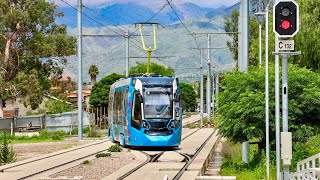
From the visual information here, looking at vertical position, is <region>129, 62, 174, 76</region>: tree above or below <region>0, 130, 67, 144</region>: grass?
above

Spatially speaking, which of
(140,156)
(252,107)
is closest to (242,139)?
(252,107)

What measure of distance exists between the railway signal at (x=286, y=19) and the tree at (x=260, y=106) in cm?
1062

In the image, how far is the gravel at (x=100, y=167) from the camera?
2403cm

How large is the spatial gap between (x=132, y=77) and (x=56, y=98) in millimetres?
62798

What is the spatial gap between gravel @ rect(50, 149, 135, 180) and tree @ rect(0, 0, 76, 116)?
40.4m

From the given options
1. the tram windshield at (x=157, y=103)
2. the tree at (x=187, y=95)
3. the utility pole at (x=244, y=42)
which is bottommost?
the tram windshield at (x=157, y=103)

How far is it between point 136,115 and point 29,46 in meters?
45.1

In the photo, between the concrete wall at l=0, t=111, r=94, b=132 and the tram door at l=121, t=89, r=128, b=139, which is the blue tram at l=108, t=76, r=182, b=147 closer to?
the tram door at l=121, t=89, r=128, b=139

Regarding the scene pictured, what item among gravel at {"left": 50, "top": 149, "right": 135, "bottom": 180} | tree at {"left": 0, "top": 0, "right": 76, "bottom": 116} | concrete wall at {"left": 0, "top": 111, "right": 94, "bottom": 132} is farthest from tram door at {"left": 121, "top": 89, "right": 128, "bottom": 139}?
tree at {"left": 0, "top": 0, "right": 76, "bottom": 116}

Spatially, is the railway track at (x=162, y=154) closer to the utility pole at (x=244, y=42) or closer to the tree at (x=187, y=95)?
the utility pole at (x=244, y=42)

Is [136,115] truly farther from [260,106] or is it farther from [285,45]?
[285,45]

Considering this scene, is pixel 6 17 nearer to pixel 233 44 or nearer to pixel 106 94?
pixel 106 94

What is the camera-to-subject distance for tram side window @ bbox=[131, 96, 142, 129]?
3322cm

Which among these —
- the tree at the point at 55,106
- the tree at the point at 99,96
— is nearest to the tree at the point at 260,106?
the tree at the point at 99,96
